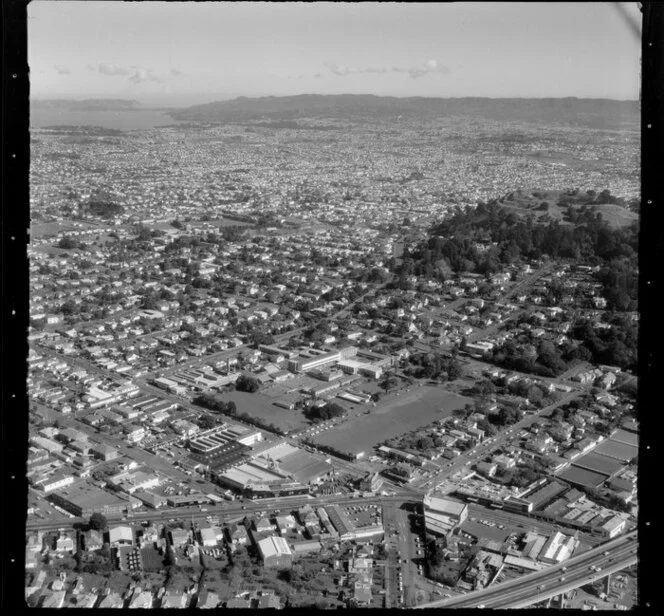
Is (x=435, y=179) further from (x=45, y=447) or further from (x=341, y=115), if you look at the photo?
(x=45, y=447)

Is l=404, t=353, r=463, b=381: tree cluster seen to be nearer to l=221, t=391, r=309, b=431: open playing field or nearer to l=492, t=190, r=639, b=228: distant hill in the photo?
l=221, t=391, r=309, b=431: open playing field

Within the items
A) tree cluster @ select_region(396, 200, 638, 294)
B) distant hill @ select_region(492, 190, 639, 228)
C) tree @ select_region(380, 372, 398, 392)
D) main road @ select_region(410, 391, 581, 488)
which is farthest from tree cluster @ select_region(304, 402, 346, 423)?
distant hill @ select_region(492, 190, 639, 228)

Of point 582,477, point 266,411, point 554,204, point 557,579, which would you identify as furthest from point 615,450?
point 554,204

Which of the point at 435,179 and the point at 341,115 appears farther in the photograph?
the point at 435,179

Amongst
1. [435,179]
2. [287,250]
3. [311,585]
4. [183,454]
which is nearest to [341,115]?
[287,250]

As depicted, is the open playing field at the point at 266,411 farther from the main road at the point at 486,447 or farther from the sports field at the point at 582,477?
the sports field at the point at 582,477

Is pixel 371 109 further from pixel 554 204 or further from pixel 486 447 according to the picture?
pixel 486 447
